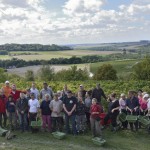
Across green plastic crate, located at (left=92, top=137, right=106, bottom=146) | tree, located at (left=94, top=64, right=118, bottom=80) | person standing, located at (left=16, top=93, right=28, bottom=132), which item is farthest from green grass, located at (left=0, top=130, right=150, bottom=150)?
tree, located at (left=94, top=64, right=118, bottom=80)

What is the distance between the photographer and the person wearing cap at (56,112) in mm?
13984

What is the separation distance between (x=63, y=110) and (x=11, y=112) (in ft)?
7.79

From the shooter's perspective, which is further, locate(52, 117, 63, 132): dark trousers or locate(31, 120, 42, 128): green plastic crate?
locate(52, 117, 63, 132): dark trousers

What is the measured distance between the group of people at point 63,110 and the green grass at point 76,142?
51cm

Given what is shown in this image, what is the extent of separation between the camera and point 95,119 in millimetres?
13492

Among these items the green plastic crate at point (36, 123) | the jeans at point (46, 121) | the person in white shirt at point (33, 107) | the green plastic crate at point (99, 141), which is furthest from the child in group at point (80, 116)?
the person in white shirt at point (33, 107)

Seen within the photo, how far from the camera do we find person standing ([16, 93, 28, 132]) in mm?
14148

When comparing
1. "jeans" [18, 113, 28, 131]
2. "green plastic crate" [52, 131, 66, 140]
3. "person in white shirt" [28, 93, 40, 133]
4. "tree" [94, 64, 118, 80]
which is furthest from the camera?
"tree" [94, 64, 118, 80]

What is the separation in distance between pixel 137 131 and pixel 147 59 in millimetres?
64753

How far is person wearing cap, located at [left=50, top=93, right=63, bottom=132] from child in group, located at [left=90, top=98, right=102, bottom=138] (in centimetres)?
147

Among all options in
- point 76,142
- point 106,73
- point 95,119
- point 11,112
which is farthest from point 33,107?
point 106,73

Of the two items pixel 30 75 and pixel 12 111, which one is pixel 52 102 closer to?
pixel 12 111

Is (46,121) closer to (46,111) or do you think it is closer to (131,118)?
(46,111)

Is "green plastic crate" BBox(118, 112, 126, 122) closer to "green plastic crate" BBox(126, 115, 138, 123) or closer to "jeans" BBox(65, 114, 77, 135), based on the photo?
"green plastic crate" BBox(126, 115, 138, 123)
